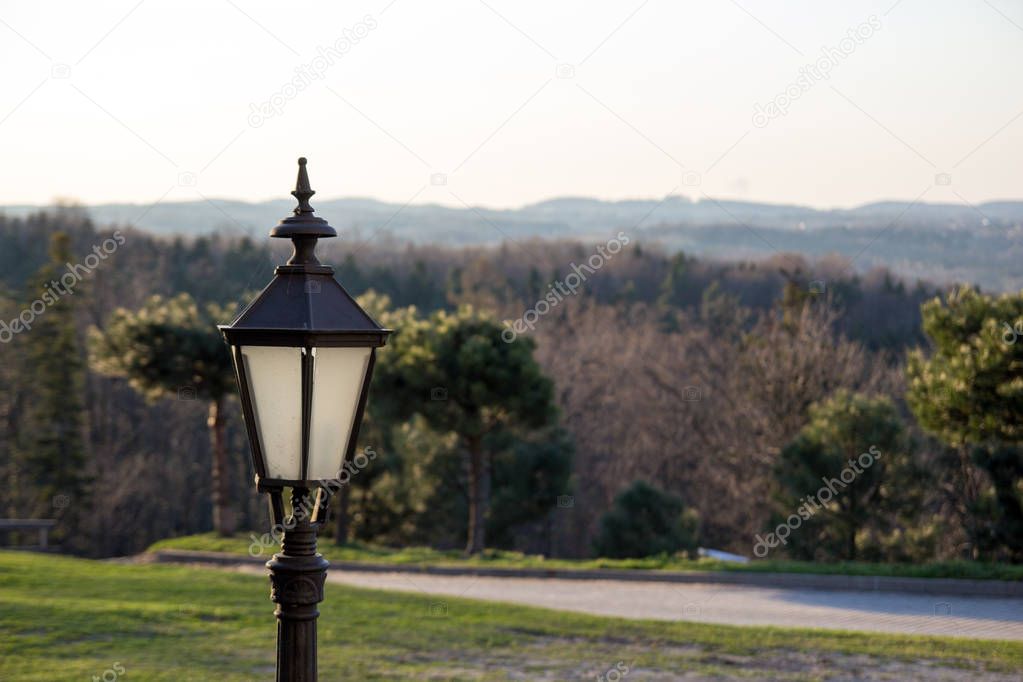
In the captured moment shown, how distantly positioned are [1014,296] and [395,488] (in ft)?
43.2

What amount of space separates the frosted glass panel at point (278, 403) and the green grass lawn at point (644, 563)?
11.1 metres

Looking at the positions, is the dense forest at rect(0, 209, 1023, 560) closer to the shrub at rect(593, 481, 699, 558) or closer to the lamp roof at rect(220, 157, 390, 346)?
the shrub at rect(593, 481, 699, 558)

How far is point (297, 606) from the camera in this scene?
292 cm

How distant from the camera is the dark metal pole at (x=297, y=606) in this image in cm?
291

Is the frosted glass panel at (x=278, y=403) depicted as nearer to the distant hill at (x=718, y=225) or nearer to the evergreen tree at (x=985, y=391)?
the evergreen tree at (x=985, y=391)

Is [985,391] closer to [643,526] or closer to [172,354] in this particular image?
[643,526]

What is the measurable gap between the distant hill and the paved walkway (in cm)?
727

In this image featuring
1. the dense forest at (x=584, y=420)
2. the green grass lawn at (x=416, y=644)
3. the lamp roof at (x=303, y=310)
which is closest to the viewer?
the lamp roof at (x=303, y=310)

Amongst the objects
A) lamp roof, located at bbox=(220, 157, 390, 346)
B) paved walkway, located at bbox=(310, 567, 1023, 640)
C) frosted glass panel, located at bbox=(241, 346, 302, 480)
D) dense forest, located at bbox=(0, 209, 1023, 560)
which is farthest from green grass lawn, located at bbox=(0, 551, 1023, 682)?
dense forest, located at bbox=(0, 209, 1023, 560)

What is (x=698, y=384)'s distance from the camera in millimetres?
A: 30703

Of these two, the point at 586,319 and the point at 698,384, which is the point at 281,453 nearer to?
the point at 698,384

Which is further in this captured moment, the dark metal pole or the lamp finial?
the lamp finial

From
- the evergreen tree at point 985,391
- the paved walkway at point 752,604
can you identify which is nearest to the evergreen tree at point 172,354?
the paved walkway at point 752,604

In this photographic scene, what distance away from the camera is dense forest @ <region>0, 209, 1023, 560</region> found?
16031 millimetres
